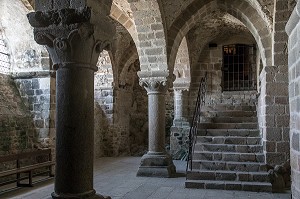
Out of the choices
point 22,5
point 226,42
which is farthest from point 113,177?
point 226,42

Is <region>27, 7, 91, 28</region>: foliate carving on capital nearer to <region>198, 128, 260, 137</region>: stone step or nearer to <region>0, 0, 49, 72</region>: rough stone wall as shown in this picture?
<region>0, 0, 49, 72</region>: rough stone wall

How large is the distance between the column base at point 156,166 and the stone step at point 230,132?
1145mm

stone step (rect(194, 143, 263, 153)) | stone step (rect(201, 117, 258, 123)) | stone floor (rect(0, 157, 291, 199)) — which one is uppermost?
stone step (rect(201, 117, 258, 123))

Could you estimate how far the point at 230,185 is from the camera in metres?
5.83

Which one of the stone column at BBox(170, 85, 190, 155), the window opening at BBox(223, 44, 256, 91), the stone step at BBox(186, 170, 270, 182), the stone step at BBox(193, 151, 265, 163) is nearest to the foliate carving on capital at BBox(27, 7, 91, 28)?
the stone step at BBox(186, 170, 270, 182)

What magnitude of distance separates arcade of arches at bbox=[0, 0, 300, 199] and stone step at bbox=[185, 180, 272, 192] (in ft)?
2.08

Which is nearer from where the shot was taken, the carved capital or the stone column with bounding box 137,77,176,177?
the carved capital

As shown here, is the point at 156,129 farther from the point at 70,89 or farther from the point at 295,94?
the point at 295,94

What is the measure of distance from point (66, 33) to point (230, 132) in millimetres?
5471

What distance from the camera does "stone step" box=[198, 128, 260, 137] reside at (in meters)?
7.36

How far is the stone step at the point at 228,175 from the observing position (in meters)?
5.97

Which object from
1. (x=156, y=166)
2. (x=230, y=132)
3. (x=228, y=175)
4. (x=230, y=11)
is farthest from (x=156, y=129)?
(x=230, y=11)

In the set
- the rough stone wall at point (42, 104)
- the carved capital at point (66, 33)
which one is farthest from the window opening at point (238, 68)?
the carved capital at point (66, 33)

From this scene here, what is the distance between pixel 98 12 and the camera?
10.0 feet
